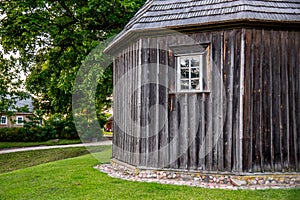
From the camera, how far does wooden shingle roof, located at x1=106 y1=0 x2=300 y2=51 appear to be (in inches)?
314

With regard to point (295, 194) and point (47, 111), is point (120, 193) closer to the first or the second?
point (295, 194)

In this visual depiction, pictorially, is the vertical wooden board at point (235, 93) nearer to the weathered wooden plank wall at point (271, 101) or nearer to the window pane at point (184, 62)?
the weathered wooden plank wall at point (271, 101)

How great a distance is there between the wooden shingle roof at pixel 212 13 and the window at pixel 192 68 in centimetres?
65

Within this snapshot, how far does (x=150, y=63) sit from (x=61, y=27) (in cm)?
883

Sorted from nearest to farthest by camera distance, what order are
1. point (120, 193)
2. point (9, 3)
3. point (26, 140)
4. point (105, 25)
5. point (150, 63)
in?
point (120, 193), point (150, 63), point (9, 3), point (105, 25), point (26, 140)

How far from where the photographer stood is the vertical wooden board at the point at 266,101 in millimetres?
8117

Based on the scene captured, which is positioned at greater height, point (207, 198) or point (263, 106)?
point (263, 106)

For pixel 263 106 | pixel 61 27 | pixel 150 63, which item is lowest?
pixel 263 106

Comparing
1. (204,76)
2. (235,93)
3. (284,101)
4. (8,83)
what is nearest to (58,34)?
(8,83)

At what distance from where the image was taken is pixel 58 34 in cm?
1591

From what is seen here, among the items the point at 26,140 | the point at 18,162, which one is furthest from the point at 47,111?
the point at 18,162

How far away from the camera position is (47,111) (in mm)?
26391

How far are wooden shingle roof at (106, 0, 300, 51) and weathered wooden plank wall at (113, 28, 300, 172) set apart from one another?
16.1 inches

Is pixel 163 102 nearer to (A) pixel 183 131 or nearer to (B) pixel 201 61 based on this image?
(A) pixel 183 131
